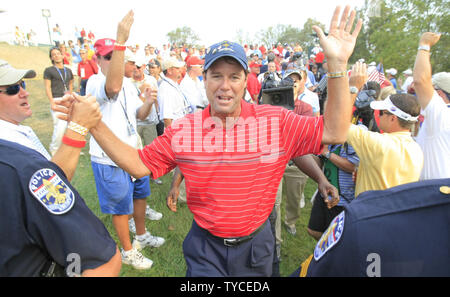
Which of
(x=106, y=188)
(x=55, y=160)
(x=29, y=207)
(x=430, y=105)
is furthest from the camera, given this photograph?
Result: (x=106, y=188)

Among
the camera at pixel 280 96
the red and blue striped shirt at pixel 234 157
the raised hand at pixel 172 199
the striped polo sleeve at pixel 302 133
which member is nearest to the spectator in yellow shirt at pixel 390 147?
the striped polo sleeve at pixel 302 133

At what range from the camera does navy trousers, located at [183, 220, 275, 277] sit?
1833mm

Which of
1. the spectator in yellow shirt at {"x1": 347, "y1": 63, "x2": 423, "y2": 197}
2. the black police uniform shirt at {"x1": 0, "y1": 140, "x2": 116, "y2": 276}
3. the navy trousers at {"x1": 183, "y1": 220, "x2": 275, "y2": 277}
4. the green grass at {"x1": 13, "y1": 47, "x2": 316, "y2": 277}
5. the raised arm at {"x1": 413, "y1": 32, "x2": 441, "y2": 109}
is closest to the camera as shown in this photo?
the black police uniform shirt at {"x1": 0, "y1": 140, "x2": 116, "y2": 276}

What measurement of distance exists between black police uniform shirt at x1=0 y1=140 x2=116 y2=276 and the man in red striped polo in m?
0.49

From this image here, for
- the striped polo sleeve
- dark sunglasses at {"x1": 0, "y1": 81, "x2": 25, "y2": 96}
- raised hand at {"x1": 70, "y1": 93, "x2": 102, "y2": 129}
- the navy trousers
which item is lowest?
the navy trousers

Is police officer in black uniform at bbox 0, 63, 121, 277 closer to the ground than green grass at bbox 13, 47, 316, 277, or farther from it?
farther from it

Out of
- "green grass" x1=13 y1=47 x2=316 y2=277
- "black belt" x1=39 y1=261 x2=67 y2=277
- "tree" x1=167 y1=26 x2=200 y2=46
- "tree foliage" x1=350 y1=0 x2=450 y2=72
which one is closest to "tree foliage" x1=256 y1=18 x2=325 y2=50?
"tree" x1=167 y1=26 x2=200 y2=46

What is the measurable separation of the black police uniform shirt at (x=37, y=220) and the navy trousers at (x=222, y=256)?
2.42 feet

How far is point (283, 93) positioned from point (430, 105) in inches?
57.9

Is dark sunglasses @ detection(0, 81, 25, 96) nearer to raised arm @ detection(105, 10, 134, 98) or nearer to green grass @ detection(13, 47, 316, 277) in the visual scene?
raised arm @ detection(105, 10, 134, 98)

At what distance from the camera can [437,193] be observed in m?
1.00
